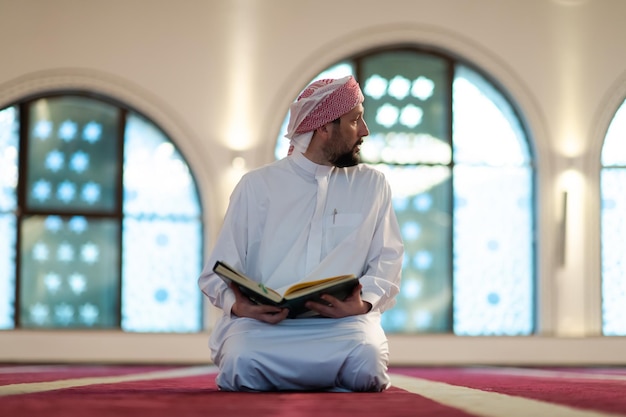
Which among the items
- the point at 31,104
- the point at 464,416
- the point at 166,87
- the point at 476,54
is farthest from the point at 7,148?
the point at 464,416

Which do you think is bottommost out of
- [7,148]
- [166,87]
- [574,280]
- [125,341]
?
[125,341]

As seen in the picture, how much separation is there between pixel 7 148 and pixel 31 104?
47 centimetres

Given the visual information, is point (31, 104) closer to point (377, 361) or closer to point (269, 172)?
point (269, 172)

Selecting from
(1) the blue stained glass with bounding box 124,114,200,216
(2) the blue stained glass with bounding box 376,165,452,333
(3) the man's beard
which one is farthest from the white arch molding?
(3) the man's beard

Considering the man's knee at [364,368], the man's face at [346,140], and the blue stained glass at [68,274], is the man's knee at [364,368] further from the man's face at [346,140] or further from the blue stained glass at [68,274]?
the blue stained glass at [68,274]

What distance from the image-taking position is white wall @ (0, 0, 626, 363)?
9.56 meters

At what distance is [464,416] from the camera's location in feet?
8.58

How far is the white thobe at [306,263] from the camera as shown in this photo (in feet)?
12.2

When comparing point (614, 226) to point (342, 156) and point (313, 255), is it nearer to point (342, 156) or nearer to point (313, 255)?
point (342, 156)

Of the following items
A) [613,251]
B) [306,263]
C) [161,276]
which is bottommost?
[161,276]

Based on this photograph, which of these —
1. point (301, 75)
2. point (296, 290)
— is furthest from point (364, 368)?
point (301, 75)

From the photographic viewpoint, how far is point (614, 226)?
10.1 meters

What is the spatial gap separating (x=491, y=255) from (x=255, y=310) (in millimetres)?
6595

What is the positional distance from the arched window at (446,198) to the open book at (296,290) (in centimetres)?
633
